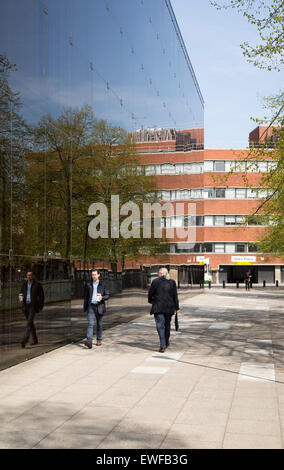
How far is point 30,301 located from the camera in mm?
11828

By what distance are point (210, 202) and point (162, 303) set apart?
240ft

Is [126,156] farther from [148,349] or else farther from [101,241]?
[148,349]

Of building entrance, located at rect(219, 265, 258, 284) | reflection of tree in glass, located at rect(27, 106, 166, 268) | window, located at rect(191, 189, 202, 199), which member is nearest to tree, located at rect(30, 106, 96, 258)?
reflection of tree in glass, located at rect(27, 106, 166, 268)

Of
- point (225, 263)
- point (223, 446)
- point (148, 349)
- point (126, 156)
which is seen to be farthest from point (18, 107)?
point (225, 263)

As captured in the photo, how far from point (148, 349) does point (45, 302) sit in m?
2.48

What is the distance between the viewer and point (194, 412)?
7441 millimetres

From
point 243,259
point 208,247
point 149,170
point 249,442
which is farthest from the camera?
point 208,247

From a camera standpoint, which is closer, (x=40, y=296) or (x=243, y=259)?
(x=40, y=296)

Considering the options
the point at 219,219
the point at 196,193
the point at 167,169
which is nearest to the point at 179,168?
the point at 167,169

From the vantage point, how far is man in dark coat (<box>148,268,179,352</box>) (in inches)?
514

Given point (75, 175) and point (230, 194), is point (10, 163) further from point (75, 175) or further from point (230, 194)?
point (230, 194)

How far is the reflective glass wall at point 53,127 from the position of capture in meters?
11.0

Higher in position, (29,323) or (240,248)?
(240,248)

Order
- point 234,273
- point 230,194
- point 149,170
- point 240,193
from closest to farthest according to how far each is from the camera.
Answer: point 149,170, point 240,193, point 230,194, point 234,273
